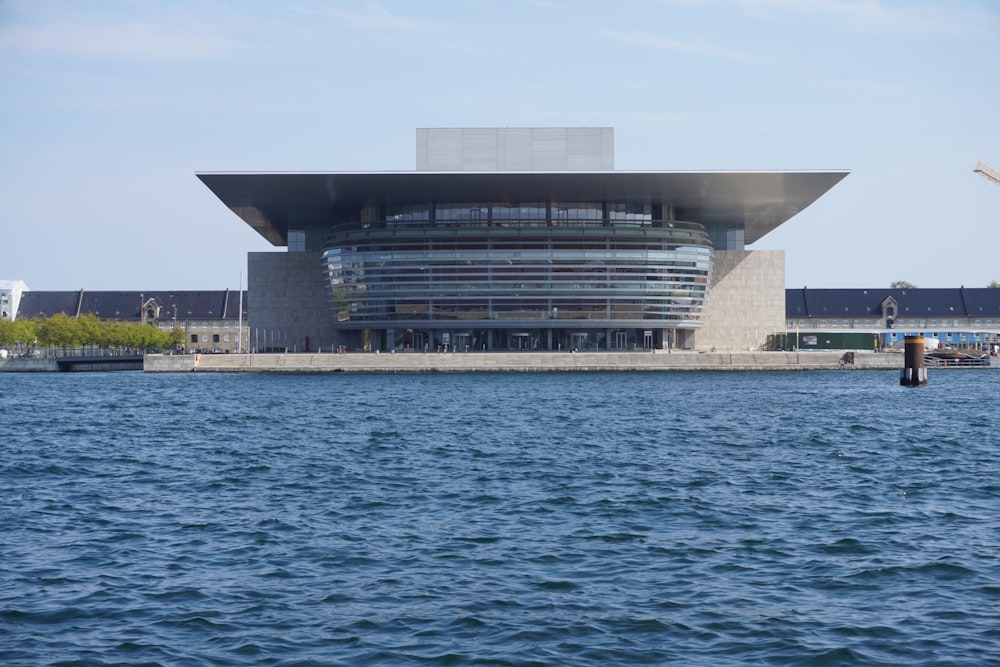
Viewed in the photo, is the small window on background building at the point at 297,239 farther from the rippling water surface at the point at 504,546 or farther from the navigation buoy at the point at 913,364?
the rippling water surface at the point at 504,546

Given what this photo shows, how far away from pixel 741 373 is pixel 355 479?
64.4 metres

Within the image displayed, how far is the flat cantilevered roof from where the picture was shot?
84.5 meters

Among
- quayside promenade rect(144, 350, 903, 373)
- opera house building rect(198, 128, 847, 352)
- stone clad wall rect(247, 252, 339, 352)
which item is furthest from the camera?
stone clad wall rect(247, 252, 339, 352)

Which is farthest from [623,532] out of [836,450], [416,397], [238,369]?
[238,369]

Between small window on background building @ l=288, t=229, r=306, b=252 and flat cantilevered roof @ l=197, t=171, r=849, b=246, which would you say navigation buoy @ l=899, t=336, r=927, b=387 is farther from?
small window on background building @ l=288, t=229, r=306, b=252

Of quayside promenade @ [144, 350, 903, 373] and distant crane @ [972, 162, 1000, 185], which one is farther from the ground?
distant crane @ [972, 162, 1000, 185]

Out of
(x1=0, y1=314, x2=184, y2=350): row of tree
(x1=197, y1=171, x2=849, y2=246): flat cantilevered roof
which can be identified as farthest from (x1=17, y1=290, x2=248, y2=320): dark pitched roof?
(x1=197, y1=171, x2=849, y2=246): flat cantilevered roof

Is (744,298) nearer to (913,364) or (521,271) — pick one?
(521,271)

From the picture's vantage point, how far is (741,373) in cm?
8450

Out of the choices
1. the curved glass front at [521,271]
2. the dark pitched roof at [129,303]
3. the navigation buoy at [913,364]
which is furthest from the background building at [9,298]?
the navigation buoy at [913,364]

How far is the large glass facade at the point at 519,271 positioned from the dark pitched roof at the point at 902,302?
5975cm

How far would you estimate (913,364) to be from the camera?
216 ft

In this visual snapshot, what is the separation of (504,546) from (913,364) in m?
55.4

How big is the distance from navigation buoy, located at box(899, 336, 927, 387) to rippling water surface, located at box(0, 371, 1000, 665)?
31298 millimetres
